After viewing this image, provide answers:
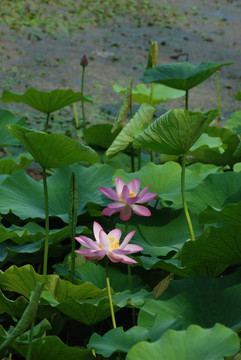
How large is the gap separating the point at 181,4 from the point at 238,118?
3.21 m

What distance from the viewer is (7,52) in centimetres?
413

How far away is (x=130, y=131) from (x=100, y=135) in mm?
511

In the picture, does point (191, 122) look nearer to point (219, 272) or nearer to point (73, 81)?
point (219, 272)

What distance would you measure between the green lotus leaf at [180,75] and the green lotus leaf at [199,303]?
43.0 inches

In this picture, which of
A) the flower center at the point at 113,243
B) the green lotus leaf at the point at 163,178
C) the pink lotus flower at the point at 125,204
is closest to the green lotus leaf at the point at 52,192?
the green lotus leaf at the point at 163,178

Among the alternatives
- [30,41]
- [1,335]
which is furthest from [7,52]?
[1,335]

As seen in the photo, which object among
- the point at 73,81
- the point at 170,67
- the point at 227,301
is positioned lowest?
the point at 73,81

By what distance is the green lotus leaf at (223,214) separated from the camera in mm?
1443

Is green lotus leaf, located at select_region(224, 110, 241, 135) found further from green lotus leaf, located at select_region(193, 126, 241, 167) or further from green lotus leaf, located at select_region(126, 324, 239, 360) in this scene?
green lotus leaf, located at select_region(126, 324, 239, 360)

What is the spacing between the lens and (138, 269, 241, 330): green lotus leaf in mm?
1335

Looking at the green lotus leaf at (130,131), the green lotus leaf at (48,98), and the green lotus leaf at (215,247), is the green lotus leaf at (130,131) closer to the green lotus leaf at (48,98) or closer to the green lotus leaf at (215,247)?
the green lotus leaf at (48,98)

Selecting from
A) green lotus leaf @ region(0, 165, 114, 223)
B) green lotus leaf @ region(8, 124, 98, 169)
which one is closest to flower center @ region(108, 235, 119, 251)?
green lotus leaf @ region(8, 124, 98, 169)

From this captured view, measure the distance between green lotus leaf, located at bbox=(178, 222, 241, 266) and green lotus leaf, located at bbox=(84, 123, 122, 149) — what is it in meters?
1.21

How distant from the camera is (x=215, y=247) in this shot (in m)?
1.43
